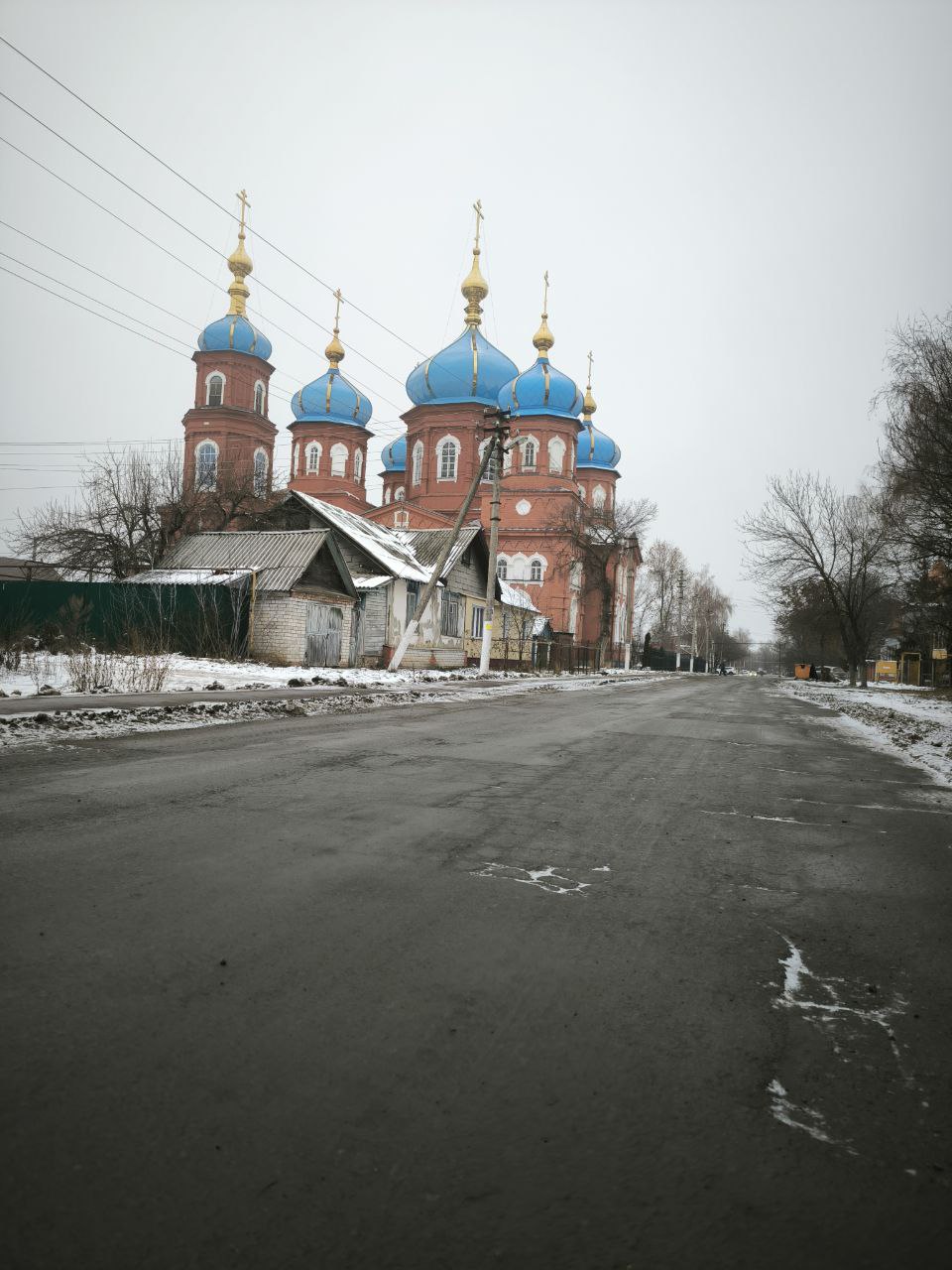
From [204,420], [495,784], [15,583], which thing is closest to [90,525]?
[15,583]

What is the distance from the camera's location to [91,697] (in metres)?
11.4

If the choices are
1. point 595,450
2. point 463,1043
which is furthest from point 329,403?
point 463,1043

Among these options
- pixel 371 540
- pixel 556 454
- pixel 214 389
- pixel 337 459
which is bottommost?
pixel 371 540

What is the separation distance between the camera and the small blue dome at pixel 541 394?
4947 cm

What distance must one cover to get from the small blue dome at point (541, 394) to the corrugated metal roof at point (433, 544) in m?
14.3

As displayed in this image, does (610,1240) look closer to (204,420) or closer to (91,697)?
(91,697)

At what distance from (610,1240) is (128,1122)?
98 cm

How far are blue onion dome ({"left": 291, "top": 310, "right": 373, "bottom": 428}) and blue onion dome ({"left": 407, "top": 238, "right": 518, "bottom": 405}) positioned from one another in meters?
5.53

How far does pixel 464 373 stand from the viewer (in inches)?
1884

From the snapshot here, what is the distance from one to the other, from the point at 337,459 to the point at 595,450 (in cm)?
2164

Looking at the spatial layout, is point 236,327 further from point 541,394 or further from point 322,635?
point 322,635

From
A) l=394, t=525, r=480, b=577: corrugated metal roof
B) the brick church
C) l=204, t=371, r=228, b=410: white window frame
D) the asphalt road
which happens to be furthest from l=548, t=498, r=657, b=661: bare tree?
the asphalt road

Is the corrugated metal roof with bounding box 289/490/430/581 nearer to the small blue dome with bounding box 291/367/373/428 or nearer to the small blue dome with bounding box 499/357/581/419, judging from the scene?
the small blue dome with bounding box 499/357/581/419

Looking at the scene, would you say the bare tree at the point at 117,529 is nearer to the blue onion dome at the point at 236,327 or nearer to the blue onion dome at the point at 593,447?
the blue onion dome at the point at 236,327
